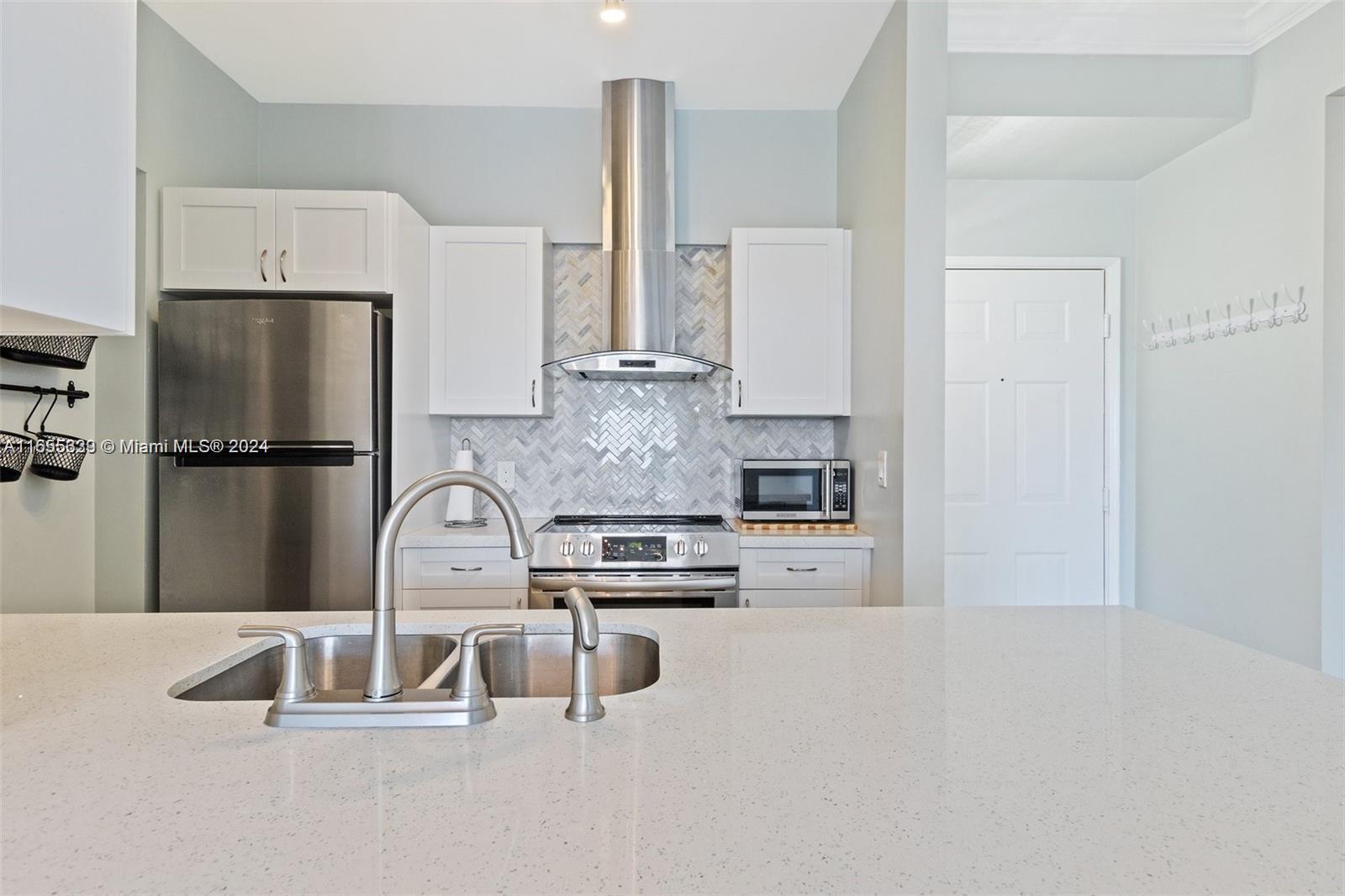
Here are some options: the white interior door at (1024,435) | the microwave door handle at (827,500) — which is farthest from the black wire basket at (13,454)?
the white interior door at (1024,435)

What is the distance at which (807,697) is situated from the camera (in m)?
1.06

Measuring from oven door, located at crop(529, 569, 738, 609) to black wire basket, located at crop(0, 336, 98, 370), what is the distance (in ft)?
5.21

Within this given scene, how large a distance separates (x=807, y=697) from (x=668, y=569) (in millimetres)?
1861

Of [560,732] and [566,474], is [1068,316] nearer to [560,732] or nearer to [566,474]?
[566,474]

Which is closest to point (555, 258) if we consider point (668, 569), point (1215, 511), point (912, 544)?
point (668, 569)

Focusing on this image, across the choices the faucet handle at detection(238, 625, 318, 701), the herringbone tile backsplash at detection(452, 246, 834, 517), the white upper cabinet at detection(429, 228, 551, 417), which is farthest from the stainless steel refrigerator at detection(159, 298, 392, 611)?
the faucet handle at detection(238, 625, 318, 701)

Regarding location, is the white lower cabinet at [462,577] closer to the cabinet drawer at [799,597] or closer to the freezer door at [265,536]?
the freezer door at [265,536]

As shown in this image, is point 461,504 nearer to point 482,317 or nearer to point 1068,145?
point 482,317

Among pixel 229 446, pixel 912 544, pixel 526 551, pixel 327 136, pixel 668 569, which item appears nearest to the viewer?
pixel 526 551

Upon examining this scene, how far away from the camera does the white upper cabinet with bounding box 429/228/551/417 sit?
10.4 feet

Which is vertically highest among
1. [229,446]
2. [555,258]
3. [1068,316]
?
[555,258]

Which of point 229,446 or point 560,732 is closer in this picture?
point 560,732

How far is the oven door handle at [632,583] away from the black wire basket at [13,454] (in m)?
1.57

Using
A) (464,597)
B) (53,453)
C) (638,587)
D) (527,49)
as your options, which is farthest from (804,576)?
(53,453)
